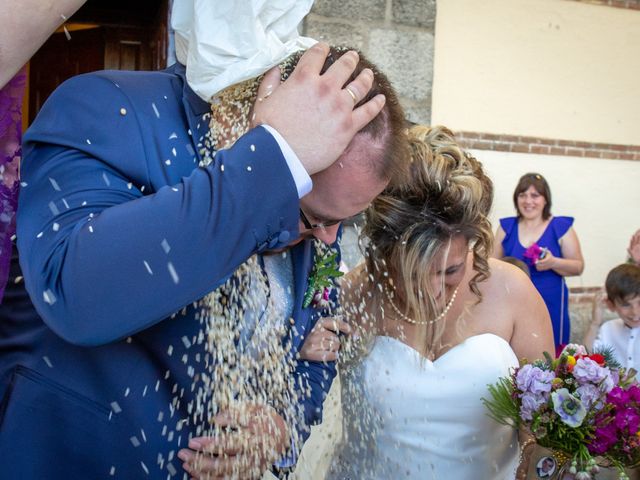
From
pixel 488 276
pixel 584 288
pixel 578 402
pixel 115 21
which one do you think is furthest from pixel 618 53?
pixel 578 402

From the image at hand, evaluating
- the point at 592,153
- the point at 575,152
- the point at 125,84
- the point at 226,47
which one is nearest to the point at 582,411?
the point at 226,47

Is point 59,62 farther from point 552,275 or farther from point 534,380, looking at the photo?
point 534,380

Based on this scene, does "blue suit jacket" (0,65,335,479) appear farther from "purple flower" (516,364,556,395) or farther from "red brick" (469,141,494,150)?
"red brick" (469,141,494,150)

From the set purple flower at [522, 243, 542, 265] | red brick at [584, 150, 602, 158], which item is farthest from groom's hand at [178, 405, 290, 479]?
red brick at [584, 150, 602, 158]

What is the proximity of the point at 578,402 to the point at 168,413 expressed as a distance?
133cm

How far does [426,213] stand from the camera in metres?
2.94

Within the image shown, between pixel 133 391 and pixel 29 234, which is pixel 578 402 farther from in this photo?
pixel 29 234

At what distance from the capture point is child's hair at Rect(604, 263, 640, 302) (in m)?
5.29

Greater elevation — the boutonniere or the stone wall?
the stone wall

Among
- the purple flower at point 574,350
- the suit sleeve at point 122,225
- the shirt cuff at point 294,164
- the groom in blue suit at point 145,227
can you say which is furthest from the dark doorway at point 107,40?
the shirt cuff at point 294,164

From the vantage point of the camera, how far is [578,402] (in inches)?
97.3

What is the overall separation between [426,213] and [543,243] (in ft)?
13.7

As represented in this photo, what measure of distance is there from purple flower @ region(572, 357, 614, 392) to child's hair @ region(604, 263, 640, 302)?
2.97 m

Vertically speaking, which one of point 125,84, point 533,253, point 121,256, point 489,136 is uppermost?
point 125,84
